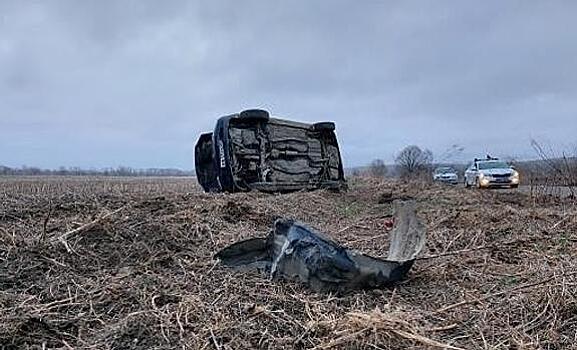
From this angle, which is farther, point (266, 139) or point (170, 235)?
point (266, 139)

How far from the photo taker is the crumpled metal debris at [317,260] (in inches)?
133

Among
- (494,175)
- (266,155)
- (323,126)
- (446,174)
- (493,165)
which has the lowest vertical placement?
(446,174)

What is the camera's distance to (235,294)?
3.33 m

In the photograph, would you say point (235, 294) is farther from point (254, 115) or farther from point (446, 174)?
point (446, 174)

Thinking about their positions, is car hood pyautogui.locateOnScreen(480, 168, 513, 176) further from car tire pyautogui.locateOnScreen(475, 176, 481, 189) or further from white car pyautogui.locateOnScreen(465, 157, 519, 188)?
car tire pyautogui.locateOnScreen(475, 176, 481, 189)

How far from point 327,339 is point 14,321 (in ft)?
5.49

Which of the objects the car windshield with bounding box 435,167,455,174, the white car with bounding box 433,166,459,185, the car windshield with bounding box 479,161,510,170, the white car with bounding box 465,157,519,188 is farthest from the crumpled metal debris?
the car windshield with bounding box 435,167,455,174

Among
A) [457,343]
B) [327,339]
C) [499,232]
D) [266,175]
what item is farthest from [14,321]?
[266,175]

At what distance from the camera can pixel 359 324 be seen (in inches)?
104

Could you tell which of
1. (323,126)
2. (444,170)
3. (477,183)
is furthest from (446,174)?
(323,126)

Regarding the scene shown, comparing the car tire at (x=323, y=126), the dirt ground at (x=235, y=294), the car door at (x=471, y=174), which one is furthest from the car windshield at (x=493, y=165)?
the dirt ground at (x=235, y=294)

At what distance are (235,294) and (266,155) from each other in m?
6.12

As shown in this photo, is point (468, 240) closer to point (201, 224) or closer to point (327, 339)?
Answer: point (201, 224)

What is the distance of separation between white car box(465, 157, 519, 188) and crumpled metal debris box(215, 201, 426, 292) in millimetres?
18428
